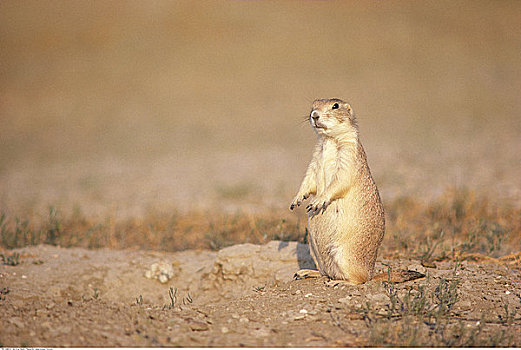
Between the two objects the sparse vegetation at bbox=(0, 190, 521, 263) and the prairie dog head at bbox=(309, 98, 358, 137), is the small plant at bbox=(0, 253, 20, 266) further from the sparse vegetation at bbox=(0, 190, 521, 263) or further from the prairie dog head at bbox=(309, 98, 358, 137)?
the prairie dog head at bbox=(309, 98, 358, 137)

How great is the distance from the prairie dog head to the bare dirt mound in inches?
52.0

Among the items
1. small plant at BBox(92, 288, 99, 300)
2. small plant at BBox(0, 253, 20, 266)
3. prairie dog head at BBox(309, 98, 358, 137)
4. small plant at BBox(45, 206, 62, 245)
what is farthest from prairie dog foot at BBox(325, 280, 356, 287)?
small plant at BBox(45, 206, 62, 245)

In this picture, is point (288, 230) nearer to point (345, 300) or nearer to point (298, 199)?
point (298, 199)

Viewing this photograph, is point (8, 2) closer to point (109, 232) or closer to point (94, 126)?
point (94, 126)

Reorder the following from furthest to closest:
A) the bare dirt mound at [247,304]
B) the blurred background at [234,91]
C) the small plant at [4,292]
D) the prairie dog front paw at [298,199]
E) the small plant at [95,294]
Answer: the blurred background at [234,91] → the small plant at [95,294] → the prairie dog front paw at [298,199] → the small plant at [4,292] → the bare dirt mound at [247,304]

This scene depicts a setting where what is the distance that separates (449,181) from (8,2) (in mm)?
22365

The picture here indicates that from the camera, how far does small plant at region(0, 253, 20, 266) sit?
17.5ft

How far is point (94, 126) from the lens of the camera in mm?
19328

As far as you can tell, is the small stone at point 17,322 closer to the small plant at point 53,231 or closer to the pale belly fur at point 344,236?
the pale belly fur at point 344,236

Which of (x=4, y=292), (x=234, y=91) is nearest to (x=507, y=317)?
(x=4, y=292)

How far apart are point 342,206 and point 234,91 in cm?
1690

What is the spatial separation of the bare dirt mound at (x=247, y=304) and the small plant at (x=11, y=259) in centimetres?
1

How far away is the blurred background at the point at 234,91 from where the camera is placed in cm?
1228

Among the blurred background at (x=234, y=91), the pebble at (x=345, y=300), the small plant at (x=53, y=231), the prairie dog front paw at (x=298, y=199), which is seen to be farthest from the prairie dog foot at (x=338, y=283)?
the blurred background at (x=234, y=91)
